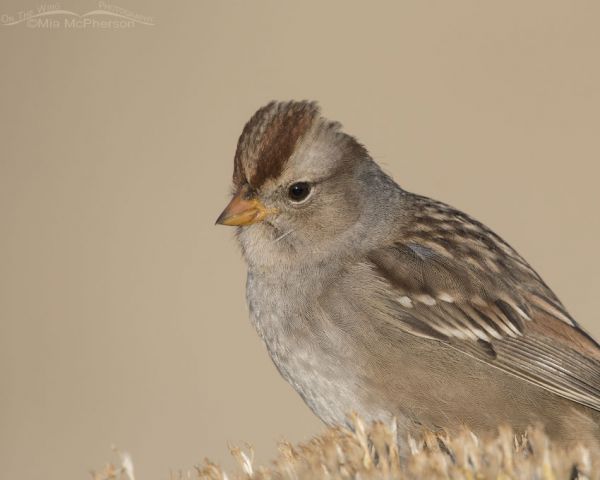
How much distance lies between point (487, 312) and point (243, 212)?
994 millimetres

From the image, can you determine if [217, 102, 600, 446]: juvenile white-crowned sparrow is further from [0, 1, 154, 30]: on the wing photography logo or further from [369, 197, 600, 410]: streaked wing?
[0, 1, 154, 30]: on the wing photography logo

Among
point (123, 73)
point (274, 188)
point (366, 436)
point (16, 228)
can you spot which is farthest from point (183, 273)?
point (366, 436)

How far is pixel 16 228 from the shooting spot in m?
8.19

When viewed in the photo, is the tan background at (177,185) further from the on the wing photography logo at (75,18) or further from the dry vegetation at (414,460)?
the dry vegetation at (414,460)

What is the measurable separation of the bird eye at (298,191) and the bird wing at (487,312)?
1.15 feet

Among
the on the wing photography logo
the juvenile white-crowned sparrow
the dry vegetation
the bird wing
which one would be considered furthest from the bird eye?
the on the wing photography logo

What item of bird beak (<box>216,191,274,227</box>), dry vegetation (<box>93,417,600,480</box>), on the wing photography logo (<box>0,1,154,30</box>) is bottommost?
dry vegetation (<box>93,417,600,480</box>)

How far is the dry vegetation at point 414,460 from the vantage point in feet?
8.04

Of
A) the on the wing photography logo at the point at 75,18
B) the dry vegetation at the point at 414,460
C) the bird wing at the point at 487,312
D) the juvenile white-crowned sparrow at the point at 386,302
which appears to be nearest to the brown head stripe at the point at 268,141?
the juvenile white-crowned sparrow at the point at 386,302

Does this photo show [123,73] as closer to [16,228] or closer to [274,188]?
[16,228]

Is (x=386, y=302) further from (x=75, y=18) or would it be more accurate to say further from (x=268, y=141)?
(x=75, y=18)

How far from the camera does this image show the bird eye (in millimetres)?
4203

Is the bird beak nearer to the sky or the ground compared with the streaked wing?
nearer to the sky

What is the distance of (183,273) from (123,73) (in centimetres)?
202
